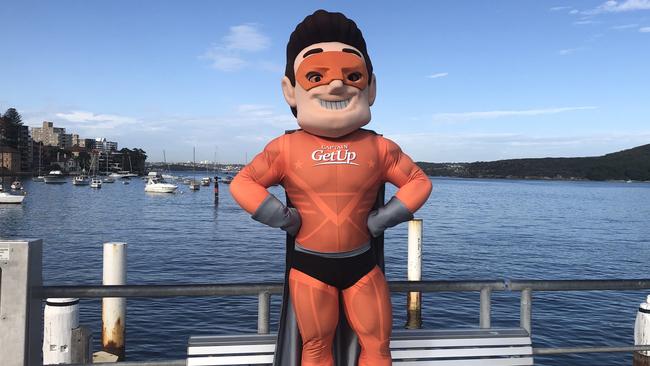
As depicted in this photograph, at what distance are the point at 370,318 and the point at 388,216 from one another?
648 millimetres

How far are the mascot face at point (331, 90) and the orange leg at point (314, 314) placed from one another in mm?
965

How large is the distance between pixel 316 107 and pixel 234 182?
711 mm

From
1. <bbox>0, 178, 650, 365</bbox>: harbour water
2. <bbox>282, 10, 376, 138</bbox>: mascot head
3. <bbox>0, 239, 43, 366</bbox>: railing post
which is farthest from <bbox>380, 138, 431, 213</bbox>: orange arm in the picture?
<bbox>0, 178, 650, 365</bbox>: harbour water

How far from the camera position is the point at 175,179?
13550 cm

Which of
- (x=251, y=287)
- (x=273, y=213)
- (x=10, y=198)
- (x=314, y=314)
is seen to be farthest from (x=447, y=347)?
(x=10, y=198)

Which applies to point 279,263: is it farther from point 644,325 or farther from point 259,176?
point 259,176

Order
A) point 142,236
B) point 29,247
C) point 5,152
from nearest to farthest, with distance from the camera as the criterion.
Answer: point 29,247
point 142,236
point 5,152

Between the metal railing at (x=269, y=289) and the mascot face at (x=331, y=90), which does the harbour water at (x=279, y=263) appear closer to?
the metal railing at (x=269, y=289)

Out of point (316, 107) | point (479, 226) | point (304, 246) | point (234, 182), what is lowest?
point (479, 226)

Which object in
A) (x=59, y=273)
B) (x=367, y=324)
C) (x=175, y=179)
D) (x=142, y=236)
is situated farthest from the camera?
(x=175, y=179)

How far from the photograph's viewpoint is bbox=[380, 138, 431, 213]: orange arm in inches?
136

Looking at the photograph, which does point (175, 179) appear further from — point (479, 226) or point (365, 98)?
point (365, 98)

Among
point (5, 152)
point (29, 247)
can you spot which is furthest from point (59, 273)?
point (5, 152)

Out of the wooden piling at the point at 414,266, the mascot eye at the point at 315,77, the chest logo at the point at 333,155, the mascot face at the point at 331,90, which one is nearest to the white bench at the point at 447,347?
the chest logo at the point at 333,155
